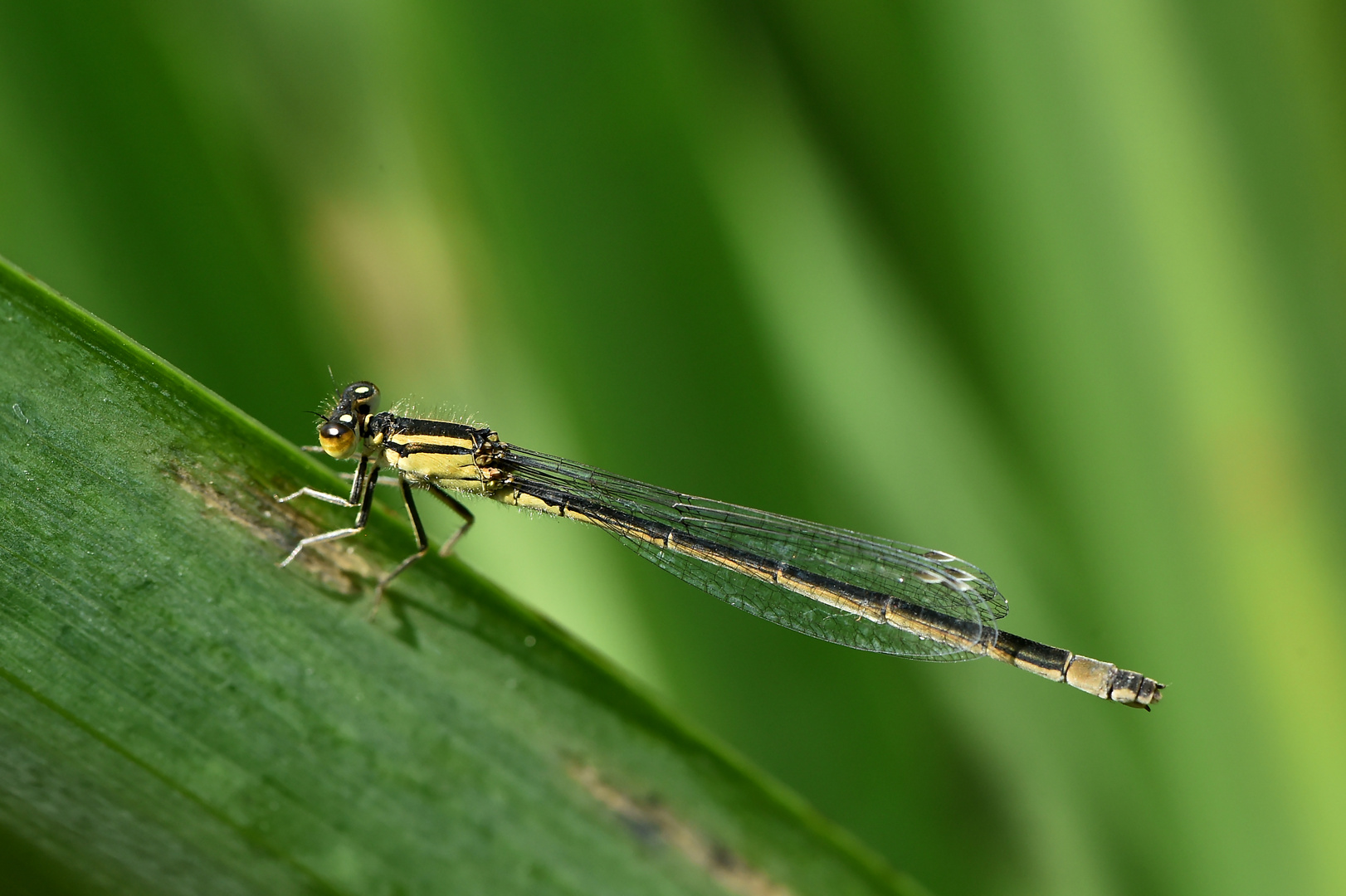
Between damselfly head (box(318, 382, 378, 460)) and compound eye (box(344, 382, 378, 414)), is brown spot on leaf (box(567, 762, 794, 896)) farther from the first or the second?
compound eye (box(344, 382, 378, 414))

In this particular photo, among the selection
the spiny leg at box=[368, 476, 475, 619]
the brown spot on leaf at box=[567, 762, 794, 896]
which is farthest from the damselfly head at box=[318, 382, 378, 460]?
the brown spot on leaf at box=[567, 762, 794, 896]

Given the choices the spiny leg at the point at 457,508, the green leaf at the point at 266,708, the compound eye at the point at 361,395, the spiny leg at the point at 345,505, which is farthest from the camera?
the compound eye at the point at 361,395

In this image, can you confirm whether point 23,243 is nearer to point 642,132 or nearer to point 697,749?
point 642,132

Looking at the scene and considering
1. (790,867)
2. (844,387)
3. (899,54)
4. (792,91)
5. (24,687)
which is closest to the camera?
(24,687)

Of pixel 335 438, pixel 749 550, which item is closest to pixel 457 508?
pixel 335 438

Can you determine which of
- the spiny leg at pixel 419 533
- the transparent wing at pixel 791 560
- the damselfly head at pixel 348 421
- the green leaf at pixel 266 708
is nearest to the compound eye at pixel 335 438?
the damselfly head at pixel 348 421

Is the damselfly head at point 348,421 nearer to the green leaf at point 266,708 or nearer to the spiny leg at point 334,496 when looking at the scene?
the spiny leg at point 334,496

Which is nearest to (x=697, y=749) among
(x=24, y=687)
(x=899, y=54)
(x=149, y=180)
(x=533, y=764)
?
(x=533, y=764)
